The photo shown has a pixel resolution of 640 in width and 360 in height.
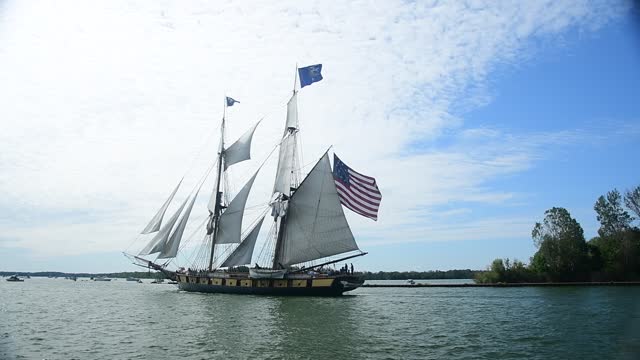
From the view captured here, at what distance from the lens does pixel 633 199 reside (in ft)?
264

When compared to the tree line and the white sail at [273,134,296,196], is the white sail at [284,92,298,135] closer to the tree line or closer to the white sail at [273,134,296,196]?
the white sail at [273,134,296,196]

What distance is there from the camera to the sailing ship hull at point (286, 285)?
204 ft

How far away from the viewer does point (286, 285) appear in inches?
2539

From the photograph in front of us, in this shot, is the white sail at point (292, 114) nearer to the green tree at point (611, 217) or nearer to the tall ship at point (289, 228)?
the tall ship at point (289, 228)

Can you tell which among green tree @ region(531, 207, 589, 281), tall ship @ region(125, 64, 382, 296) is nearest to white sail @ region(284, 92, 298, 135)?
tall ship @ region(125, 64, 382, 296)

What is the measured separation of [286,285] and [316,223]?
863cm

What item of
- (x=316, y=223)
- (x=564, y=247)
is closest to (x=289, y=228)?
A: (x=316, y=223)

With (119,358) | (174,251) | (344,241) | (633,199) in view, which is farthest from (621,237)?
(119,358)

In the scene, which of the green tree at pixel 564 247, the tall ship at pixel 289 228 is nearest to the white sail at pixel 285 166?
the tall ship at pixel 289 228

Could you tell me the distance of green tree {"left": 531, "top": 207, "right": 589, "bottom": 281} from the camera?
85.2 m

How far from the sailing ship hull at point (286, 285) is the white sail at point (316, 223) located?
294 centimetres

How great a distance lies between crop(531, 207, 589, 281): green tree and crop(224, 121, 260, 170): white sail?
1934 inches

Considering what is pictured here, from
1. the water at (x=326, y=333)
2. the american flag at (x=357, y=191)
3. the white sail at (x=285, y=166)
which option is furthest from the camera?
the white sail at (x=285, y=166)

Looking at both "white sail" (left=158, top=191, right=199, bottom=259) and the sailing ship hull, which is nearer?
the sailing ship hull
